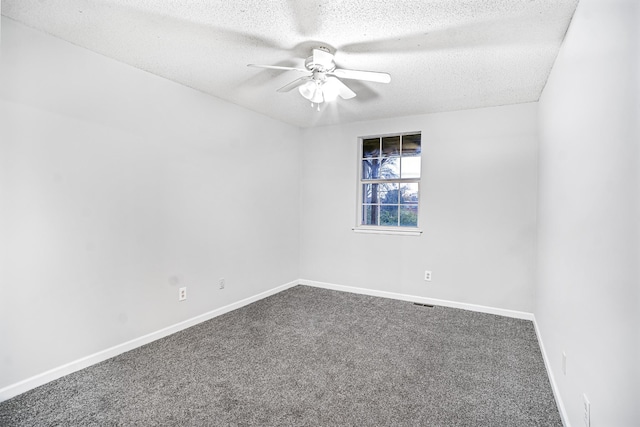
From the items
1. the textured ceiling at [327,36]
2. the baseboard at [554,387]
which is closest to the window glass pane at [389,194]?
the textured ceiling at [327,36]

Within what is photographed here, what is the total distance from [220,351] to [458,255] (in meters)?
2.73

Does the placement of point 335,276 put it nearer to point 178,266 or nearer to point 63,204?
point 178,266

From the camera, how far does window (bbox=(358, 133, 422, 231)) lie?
14.0 feet

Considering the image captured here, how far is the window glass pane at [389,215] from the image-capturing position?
4.41 m

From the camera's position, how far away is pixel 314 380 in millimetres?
2314

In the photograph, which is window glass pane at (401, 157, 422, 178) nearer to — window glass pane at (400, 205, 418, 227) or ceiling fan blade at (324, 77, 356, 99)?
window glass pane at (400, 205, 418, 227)

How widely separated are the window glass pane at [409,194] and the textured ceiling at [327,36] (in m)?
1.31

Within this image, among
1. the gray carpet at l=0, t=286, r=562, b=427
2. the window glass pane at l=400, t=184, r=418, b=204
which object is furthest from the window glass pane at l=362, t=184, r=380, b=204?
the gray carpet at l=0, t=286, r=562, b=427

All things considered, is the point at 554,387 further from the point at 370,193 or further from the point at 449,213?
the point at 370,193

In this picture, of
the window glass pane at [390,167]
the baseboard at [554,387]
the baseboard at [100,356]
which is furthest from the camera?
the window glass pane at [390,167]

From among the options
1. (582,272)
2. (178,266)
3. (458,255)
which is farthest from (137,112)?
(458,255)

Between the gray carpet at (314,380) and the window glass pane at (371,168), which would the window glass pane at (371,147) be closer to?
the window glass pane at (371,168)

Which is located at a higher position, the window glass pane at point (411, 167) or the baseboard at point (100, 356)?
the window glass pane at point (411, 167)

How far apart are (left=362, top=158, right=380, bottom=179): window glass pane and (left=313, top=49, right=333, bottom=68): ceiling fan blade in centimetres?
225
